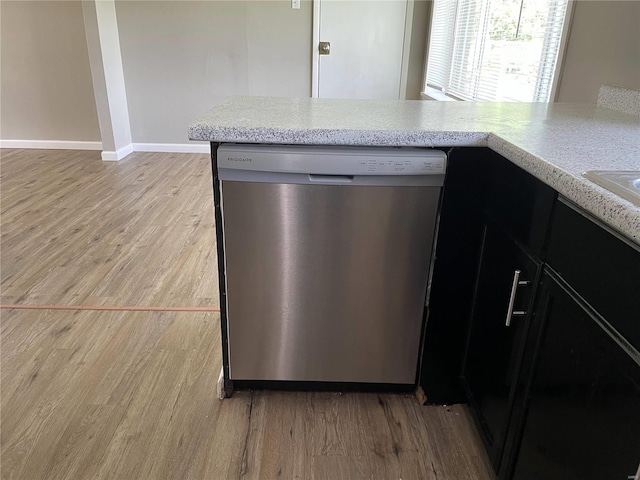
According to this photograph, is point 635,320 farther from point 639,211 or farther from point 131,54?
point 131,54

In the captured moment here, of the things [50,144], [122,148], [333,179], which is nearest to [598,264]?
[333,179]

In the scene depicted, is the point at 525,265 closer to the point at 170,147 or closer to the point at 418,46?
the point at 418,46

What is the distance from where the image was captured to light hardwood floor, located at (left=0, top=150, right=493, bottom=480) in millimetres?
1439

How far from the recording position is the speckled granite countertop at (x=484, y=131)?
38.3 inches

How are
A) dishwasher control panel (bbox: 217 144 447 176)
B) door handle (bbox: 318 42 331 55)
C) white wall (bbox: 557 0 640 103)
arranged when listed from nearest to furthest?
dishwasher control panel (bbox: 217 144 447 176)
white wall (bbox: 557 0 640 103)
door handle (bbox: 318 42 331 55)

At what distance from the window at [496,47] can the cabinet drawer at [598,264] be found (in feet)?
4.68

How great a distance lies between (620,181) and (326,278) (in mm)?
824

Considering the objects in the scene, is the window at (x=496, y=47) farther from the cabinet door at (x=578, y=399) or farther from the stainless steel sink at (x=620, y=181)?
the cabinet door at (x=578, y=399)

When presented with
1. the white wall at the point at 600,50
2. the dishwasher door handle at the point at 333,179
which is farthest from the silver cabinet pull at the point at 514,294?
the white wall at the point at 600,50

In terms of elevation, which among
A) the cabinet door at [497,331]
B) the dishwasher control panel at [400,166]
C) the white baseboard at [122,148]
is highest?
the dishwasher control panel at [400,166]

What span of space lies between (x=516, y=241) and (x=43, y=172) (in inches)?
159

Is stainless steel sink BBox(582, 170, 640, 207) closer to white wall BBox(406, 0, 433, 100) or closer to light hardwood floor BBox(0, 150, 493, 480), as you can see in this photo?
light hardwood floor BBox(0, 150, 493, 480)

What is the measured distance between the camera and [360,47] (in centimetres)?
450

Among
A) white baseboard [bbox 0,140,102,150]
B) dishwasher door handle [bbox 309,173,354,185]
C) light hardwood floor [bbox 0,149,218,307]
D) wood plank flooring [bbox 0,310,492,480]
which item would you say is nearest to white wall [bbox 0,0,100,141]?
white baseboard [bbox 0,140,102,150]
